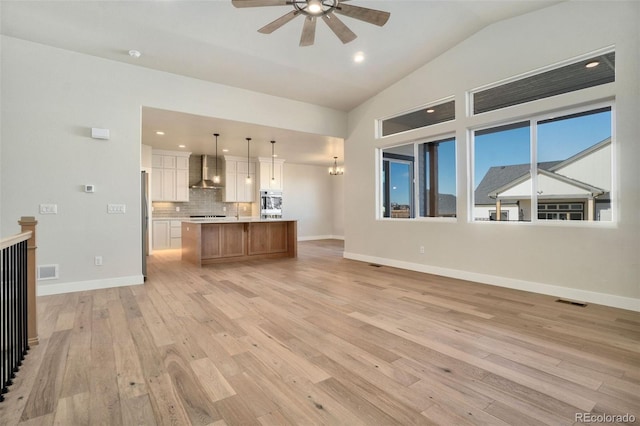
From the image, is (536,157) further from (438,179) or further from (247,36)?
(247,36)

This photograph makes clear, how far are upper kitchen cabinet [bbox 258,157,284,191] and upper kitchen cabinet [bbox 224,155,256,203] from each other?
37 centimetres

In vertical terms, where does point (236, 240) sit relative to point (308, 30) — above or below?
below

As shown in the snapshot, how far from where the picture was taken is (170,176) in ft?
28.0

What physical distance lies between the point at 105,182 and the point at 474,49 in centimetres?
579

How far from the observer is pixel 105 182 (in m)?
4.38

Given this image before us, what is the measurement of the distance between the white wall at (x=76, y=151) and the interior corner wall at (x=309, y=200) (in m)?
5.96

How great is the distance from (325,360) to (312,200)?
9.25 metres

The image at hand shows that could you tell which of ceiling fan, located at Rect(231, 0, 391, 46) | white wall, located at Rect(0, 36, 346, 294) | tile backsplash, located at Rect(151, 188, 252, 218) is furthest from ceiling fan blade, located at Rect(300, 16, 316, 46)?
tile backsplash, located at Rect(151, 188, 252, 218)

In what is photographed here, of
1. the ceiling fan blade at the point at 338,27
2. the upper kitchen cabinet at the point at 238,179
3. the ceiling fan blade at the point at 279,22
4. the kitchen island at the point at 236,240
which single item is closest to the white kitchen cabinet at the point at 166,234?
the upper kitchen cabinet at the point at 238,179

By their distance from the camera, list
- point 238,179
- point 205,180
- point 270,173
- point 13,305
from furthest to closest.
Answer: point 270,173 → point 238,179 → point 205,180 → point 13,305

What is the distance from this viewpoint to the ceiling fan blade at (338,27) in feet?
9.77

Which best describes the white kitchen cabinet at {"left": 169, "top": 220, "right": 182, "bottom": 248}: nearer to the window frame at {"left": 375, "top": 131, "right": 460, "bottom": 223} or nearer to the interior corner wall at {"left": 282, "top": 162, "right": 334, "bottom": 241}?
the interior corner wall at {"left": 282, "top": 162, "right": 334, "bottom": 241}

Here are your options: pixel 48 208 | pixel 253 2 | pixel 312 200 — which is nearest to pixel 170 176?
pixel 48 208

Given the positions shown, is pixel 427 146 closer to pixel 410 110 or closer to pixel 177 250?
pixel 410 110
